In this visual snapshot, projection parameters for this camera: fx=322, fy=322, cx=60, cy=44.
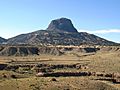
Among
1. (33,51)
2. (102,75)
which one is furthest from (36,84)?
(33,51)

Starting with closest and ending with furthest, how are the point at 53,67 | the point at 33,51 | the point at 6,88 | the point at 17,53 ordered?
the point at 6,88 → the point at 53,67 → the point at 17,53 → the point at 33,51

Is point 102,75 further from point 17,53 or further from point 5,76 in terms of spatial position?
point 17,53

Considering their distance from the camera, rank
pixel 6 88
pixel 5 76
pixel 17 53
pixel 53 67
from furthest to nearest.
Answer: pixel 17 53
pixel 53 67
pixel 5 76
pixel 6 88

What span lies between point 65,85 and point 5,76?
15296mm

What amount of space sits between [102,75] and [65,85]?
27.2m

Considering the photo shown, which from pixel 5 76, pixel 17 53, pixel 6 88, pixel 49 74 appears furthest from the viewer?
pixel 17 53

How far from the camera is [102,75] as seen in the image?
90.0 meters

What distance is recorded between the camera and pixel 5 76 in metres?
72.4

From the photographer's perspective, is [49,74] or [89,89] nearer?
[89,89]

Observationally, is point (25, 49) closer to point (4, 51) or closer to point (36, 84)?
point (4, 51)

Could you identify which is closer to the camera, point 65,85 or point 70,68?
point 65,85

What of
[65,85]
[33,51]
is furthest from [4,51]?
[65,85]

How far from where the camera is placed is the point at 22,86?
60.2 m

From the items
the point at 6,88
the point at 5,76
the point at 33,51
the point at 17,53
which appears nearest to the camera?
the point at 6,88
